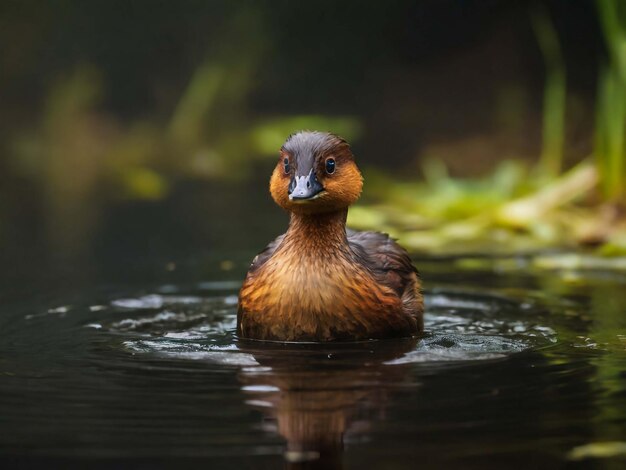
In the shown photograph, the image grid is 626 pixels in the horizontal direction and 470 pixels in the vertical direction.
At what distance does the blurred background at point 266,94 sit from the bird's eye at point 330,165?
18.9ft

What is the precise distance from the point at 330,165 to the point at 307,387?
1.45m

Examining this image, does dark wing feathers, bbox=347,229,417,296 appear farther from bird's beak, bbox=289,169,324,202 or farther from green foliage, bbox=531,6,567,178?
green foliage, bbox=531,6,567,178

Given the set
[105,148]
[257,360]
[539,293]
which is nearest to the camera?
[257,360]

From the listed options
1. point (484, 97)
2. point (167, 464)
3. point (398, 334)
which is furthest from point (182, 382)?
point (484, 97)

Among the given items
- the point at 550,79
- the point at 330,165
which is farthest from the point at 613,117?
the point at 550,79

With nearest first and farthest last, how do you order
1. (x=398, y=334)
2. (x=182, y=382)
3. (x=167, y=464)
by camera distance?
1. (x=167, y=464)
2. (x=182, y=382)
3. (x=398, y=334)

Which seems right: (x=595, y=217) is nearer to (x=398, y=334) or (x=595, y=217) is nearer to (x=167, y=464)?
(x=398, y=334)

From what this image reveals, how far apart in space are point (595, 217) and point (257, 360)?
16.7ft

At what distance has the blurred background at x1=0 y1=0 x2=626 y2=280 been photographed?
43.8 ft

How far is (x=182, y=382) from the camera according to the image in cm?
471

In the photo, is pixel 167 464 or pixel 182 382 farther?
pixel 182 382

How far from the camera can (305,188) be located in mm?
5582

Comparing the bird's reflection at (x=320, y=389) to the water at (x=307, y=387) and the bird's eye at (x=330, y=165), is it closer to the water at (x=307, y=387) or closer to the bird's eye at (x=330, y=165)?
the water at (x=307, y=387)

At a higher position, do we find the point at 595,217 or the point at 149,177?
the point at 149,177
